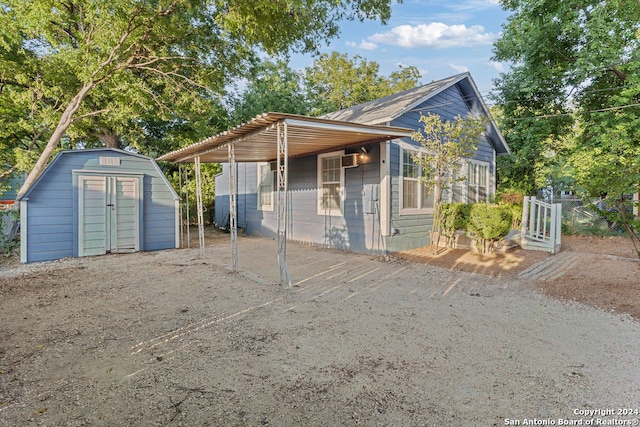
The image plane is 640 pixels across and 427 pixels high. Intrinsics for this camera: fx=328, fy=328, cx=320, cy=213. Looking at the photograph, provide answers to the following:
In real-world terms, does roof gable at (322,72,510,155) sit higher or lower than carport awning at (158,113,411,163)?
higher

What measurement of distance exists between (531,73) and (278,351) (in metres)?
13.7

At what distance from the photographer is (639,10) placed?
976 centimetres

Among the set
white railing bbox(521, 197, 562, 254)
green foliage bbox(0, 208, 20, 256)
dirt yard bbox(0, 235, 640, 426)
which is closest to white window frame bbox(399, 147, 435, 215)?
white railing bbox(521, 197, 562, 254)

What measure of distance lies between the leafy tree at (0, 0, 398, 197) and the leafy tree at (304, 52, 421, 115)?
50.6 feet

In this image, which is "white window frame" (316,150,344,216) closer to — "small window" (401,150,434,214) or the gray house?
"small window" (401,150,434,214)

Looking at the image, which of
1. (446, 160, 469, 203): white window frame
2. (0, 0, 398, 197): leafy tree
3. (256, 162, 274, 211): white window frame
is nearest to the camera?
(0, 0, 398, 197): leafy tree

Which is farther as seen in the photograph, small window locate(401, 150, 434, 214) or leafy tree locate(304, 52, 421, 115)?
leafy tree locate(304, 52, 421, 115)

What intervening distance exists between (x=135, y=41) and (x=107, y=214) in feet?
13.6

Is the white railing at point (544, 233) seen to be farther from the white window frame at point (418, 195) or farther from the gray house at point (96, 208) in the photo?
the gray house at point (96, 208)

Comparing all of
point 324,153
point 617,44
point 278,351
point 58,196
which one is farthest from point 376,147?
point 617,44

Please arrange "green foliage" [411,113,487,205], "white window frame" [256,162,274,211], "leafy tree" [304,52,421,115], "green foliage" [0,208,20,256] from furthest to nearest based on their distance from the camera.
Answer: "leafy tree" [304,52,421,115]
"white window frame" [256,162,274,211]
"green foliage" [0,208,20,256]
"green foliage" [411,113,487,205]

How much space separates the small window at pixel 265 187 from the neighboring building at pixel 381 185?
0.21 feet

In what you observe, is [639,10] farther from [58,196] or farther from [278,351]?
[58,196]

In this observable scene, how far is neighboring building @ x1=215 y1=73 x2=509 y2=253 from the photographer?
24.4 feet
